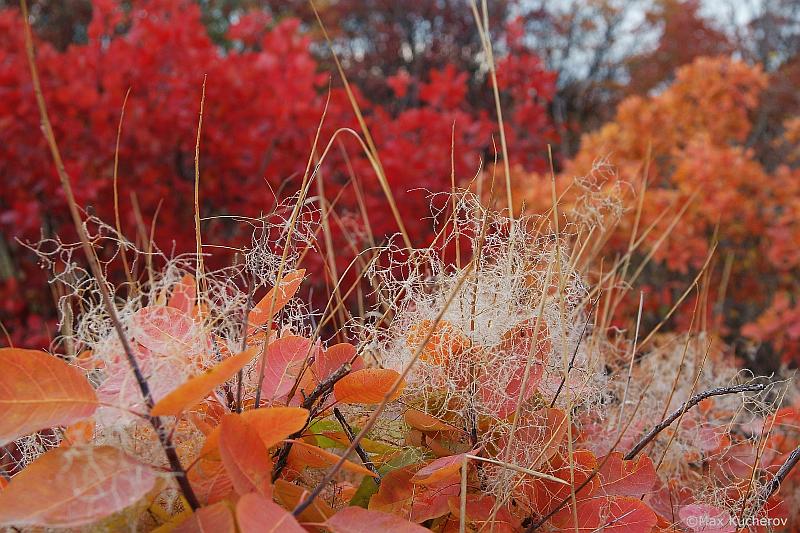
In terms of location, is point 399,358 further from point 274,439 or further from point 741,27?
point 741,27

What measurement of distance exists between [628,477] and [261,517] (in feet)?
1.14

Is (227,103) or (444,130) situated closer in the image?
(227,103)

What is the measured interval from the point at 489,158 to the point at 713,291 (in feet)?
8.04

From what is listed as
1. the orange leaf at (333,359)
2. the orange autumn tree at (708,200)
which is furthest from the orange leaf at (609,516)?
the orange autumn tree at (708,200)

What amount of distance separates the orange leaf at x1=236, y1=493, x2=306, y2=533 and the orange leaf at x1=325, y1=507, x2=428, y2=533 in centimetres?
5

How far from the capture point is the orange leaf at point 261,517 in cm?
43

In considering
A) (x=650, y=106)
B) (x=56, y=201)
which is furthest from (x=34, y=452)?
(x=650, y=106)

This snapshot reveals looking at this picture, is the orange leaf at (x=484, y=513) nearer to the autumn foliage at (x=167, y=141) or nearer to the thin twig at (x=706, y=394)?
the thin twig at (x=706, y=394)

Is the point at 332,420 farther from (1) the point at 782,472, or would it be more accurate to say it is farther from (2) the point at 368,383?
(1) the point at 782,472

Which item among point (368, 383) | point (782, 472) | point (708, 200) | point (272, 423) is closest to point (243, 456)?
point (272, 423)

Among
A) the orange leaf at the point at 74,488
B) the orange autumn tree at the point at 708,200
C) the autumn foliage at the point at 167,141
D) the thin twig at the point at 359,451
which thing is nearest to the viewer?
the orange leaf at the point at 74,488

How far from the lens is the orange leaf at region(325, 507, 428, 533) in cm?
48

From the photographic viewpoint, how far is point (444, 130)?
2883 mm

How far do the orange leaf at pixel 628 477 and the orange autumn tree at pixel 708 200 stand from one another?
1.91 m
